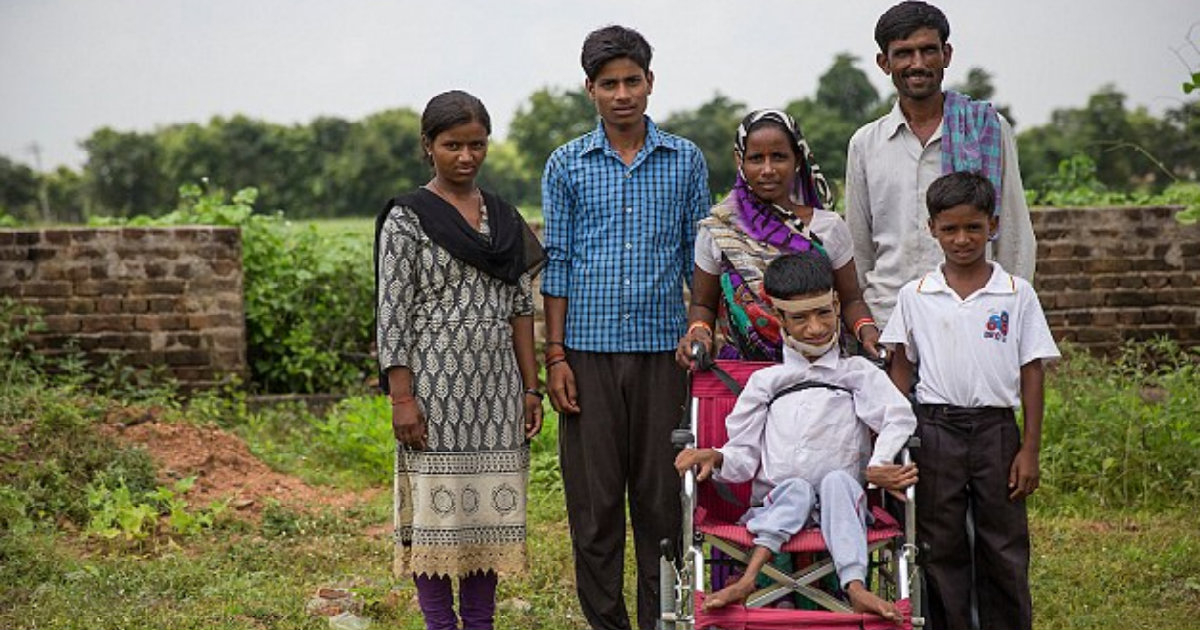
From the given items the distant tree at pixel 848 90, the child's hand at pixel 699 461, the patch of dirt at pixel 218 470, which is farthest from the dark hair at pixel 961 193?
the distant tree at pixel 848 90

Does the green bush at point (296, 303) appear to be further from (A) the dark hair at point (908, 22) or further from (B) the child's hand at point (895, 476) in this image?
(B) the child's hand at point (895, 476)

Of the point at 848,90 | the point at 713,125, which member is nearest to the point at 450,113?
the point at 848,90

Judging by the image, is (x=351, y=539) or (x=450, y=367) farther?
(x=351, y=539)

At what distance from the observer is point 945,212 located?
3.99 meters

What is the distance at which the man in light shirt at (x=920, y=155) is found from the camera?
14.0 feet

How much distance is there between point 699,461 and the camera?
3.93 meters

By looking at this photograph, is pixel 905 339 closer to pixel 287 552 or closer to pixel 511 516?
pixel 511 516

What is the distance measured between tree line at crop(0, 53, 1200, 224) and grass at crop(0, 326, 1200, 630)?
3.59 metres

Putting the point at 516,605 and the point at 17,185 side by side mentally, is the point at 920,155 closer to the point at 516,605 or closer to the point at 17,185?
the point at 516,605

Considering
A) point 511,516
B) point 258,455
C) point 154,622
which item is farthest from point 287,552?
point 511,516

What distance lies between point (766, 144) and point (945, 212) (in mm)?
562

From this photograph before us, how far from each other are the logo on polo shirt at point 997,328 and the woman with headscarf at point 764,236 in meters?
0.34

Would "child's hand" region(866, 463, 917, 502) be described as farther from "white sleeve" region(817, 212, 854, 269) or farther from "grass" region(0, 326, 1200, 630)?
"grass" region(0, 326, 1200, 630)

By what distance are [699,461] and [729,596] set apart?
1.45 ft
